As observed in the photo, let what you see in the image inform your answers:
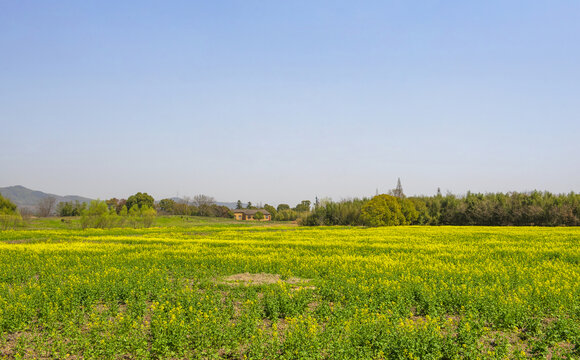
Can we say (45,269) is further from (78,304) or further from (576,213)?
(576,213)

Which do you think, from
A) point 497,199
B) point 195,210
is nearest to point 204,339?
point 497,199

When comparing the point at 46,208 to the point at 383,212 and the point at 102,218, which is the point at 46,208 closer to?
the point at 102,218

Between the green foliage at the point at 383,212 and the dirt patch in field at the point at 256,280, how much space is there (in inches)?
1892

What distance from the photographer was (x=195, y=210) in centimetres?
15100

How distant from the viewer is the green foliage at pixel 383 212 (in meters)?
63.6

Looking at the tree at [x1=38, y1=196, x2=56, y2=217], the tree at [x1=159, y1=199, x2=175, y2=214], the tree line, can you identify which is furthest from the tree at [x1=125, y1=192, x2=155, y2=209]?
the tree line

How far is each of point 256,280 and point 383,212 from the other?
50.3 meters

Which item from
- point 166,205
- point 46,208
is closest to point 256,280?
point 46,208

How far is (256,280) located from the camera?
1644 centimetres

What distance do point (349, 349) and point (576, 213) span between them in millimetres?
68396

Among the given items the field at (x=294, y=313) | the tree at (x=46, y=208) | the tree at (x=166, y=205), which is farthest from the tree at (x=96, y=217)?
the tree at (x=166, y=205)

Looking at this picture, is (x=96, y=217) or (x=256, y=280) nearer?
(x=256, y=280)

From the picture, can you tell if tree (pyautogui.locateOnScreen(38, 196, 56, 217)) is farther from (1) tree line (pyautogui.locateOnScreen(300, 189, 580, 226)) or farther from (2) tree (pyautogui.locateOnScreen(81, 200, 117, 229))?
(1) tree line (pyautogui.locateOnScreen(300, 189, 580, 226))

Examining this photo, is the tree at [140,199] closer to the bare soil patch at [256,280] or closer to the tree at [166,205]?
the tree at [166,205]
